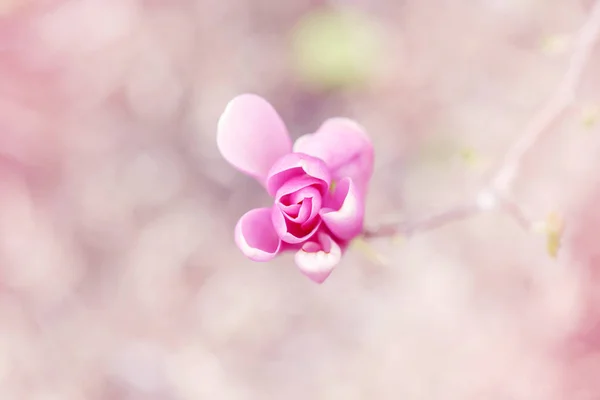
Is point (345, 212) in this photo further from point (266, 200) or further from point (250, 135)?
point (266, 200)

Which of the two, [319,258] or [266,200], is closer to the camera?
[319,258]

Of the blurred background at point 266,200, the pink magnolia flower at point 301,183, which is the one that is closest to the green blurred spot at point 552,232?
the pink magnolia flower at point 301,183

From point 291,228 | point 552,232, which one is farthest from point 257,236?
point 552,232

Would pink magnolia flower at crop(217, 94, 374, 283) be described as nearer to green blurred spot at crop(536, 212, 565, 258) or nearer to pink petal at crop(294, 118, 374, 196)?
pink petal at crop(294, 118, 374, 196)

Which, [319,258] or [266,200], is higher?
[266,200]

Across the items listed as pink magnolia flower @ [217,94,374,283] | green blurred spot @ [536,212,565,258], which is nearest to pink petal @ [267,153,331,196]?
pink magnolia flower @ [217,94,374,283]

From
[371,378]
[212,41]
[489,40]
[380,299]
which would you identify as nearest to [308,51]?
[212,41]

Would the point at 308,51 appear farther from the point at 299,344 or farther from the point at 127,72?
the point at 299,344

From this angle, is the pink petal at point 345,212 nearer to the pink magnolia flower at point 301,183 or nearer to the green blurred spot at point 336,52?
the pink magnolia flower at point 301,183
